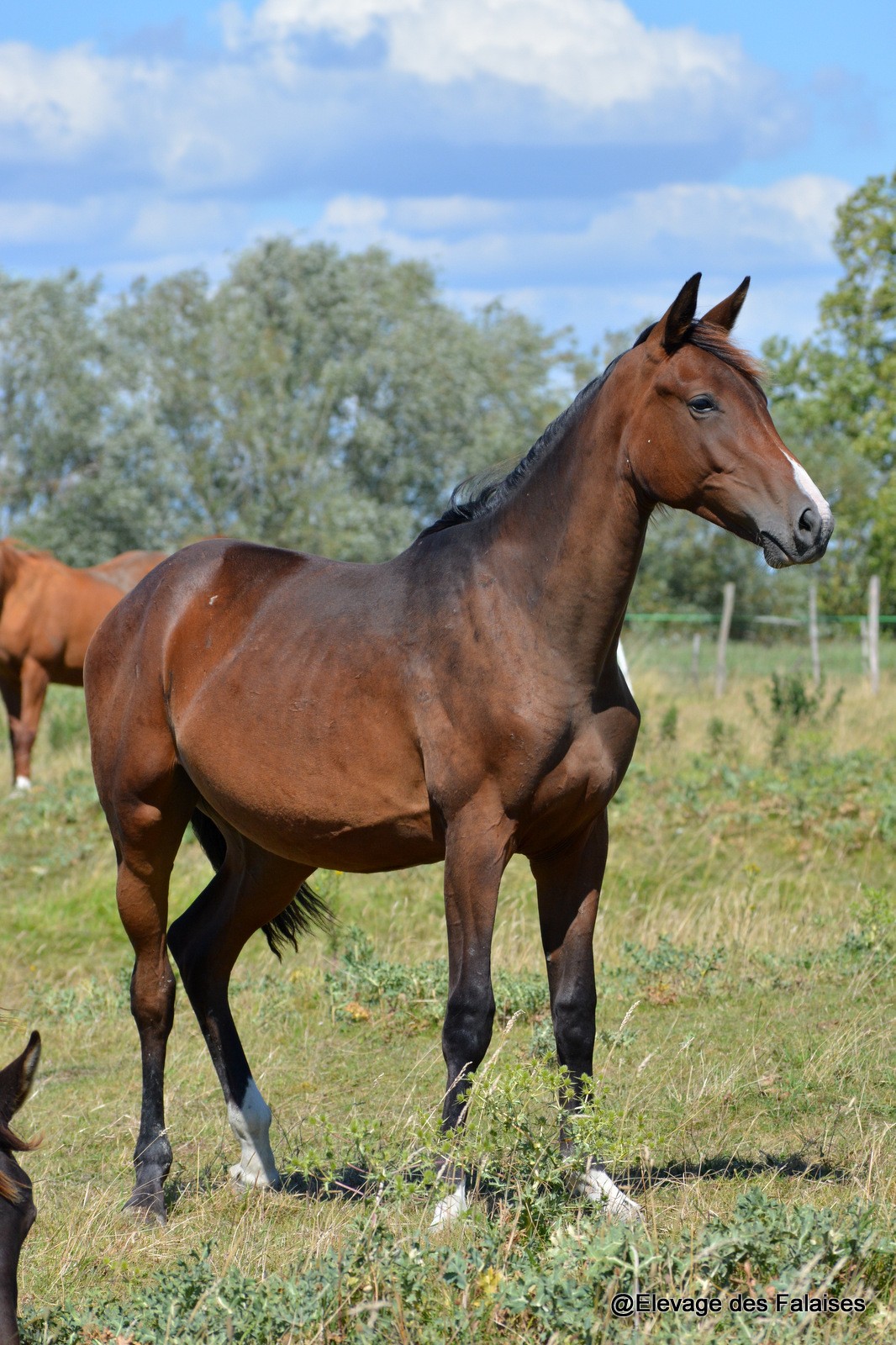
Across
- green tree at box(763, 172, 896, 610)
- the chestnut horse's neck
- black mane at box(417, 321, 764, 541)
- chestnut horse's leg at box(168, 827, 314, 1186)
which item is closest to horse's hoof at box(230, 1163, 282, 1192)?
chestnut horse's leg at box(168, 827, 314, 1186)

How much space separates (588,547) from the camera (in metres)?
3.88

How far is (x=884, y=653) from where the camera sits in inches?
957

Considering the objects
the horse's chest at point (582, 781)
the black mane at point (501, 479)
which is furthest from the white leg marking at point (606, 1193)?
the black mane at point (501, 479)

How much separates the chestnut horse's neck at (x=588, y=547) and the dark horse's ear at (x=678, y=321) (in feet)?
0.73

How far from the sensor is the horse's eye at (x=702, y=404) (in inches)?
143

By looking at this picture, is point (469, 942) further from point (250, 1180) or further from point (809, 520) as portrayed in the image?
point (809, 520)

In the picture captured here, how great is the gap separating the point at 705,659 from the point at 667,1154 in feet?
70.6

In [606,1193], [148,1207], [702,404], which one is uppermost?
[702,404]

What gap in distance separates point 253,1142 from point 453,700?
6.05 feet

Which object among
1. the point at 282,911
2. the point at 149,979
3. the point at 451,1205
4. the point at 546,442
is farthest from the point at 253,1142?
the point at 546,442

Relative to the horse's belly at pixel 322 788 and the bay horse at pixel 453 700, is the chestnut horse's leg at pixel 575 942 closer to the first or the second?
the bay horse at pixel 453 700

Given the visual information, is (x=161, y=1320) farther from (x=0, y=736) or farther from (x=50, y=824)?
(x=0, y=736)

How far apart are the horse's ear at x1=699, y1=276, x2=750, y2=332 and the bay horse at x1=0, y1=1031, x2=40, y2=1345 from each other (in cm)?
267

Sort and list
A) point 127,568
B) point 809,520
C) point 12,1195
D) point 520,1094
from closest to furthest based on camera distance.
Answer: point 12,1195, point 809,520, point 520,1094, point 127,568
